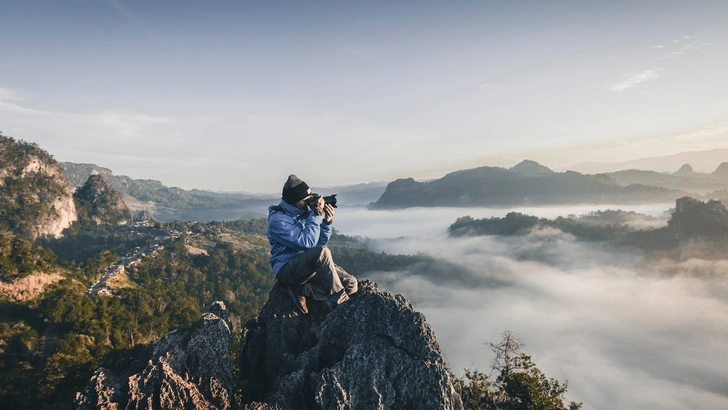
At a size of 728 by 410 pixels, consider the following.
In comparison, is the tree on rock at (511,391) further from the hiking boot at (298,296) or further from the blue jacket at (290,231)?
the blue jacket at (290,231)

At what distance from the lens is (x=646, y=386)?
468ft

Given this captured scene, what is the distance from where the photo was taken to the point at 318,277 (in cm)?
877

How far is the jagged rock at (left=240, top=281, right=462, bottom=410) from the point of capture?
24.2 ft

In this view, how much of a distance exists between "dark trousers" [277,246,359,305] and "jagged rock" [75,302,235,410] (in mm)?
2361

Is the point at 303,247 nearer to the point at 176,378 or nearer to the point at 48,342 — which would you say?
the point at 176,378

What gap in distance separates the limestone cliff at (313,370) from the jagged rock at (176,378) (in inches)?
0.8

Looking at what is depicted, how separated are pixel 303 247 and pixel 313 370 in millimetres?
2909

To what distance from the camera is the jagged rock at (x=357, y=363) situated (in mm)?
7387

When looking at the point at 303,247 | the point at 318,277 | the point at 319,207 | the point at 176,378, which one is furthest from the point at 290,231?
the point at 176,378

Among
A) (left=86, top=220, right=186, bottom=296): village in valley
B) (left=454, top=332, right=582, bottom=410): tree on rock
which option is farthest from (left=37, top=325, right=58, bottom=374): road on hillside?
(left=454, top=332, right=582, bottom=410): tree on rock

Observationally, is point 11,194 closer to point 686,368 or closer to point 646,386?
point 646,386

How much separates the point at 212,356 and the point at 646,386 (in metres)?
194

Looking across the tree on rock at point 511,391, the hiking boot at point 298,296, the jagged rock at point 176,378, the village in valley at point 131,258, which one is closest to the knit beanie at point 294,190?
the hiking boot at point 298,296

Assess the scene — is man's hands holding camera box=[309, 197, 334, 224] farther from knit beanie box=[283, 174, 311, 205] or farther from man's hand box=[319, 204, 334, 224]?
knit beanie box=[283, 174, 311, 205]
